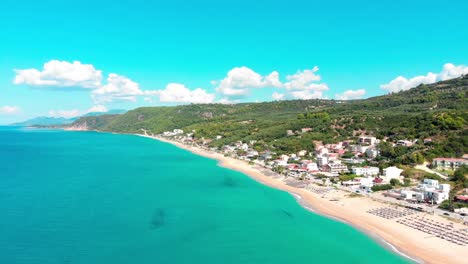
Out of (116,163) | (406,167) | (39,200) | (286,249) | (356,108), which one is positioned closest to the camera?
(286,249)

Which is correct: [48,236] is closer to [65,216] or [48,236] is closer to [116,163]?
[65,216]

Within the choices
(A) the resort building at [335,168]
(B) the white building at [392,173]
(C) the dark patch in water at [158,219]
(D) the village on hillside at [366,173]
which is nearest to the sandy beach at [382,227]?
(D) the village on hillside at [366,173]

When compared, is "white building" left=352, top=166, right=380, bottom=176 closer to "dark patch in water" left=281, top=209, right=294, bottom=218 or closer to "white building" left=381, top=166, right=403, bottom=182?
"white building" left=381, top=166, right=403, bottom=182

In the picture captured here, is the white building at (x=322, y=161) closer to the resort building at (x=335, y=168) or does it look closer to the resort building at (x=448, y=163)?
the resort building at (x=335, y=168)

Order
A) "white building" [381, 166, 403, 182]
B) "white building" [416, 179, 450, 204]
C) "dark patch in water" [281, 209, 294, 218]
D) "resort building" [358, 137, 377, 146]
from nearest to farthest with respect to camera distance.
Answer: "dark patch in water" [281, 209, 294, 218]
"white building" [416, 179, 450, 204]
"white building" [381, 166, 403, 182]
"resort building" [358, 137, 377, 146]

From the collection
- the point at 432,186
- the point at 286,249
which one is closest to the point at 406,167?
the point at 432,186

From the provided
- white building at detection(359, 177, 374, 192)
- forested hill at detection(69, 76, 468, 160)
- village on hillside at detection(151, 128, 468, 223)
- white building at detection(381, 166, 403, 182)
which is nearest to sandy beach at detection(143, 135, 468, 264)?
village on hillside at detection(151, 128, 468, 223)

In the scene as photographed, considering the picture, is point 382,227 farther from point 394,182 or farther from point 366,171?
point 366,171
